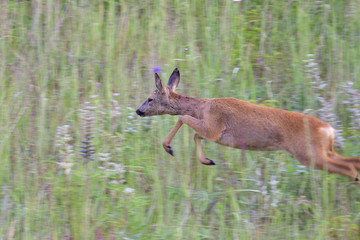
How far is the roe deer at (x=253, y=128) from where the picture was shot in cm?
549

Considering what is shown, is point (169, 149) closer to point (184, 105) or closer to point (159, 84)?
point (184, 105)

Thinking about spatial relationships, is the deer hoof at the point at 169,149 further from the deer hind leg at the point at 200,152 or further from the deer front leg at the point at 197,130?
the deer hind leg at the point at 200,152

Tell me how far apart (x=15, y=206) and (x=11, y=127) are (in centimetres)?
142

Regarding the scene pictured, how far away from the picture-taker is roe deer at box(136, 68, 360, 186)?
549 centimetres

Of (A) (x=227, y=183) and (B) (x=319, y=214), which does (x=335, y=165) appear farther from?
(A) (x=227, y=183)

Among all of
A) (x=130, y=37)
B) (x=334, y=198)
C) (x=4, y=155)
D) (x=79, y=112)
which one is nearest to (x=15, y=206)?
(x=4, y=155)

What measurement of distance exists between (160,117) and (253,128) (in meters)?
1.39

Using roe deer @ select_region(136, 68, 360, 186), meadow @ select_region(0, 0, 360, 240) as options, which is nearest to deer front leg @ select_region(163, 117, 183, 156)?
roe deer @ select_region(136, 68, 360, 186)

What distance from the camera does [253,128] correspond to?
228 inches

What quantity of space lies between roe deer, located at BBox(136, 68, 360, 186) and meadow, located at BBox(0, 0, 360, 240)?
7.4 inches

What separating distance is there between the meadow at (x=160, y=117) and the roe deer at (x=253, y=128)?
19 centimetres

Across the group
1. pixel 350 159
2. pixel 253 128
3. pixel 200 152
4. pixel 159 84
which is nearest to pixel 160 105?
pixel 159 84

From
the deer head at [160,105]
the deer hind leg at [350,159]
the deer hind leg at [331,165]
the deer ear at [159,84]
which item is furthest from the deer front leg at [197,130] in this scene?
the deer hind leg at [350,159]

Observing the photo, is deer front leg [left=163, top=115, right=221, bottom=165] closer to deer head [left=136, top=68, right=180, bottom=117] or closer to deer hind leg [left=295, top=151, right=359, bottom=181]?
deer head [left=136, top=68, right=180, bottom=117]
